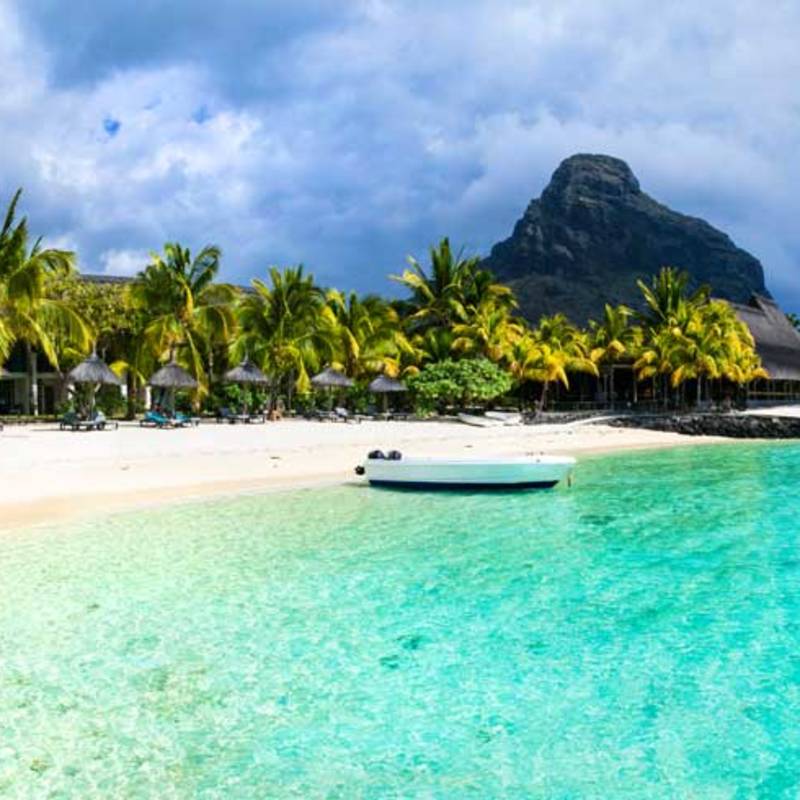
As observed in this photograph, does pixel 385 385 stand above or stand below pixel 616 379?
below

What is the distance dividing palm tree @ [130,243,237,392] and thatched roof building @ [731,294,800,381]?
3110 centimetres

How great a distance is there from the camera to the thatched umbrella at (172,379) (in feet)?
80.6

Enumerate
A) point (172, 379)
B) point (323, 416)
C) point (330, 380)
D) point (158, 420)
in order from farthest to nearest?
point (330, 380) → point (323, 416) → point (172, 379) → point (158, 420)

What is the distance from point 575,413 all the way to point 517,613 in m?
27.1

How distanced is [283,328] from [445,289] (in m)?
10.0

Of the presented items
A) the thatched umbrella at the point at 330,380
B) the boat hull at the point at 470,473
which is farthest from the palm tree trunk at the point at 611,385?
the boat hull at the point at 470,473

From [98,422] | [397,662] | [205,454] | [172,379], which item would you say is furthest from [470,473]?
[172,379]

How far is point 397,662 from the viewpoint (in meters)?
5.31

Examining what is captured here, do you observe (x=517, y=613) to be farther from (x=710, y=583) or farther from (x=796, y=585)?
(x=796, y=585)

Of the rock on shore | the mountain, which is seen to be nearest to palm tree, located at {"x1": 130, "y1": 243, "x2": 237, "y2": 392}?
the rock on shore

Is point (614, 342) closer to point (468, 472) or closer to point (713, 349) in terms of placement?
point (713, 349)

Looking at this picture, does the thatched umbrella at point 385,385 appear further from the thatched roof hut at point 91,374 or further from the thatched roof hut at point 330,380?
the thatched roof hut at point 91,374

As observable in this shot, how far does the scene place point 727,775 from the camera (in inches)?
149

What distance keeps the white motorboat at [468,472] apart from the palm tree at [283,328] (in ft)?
53.2
